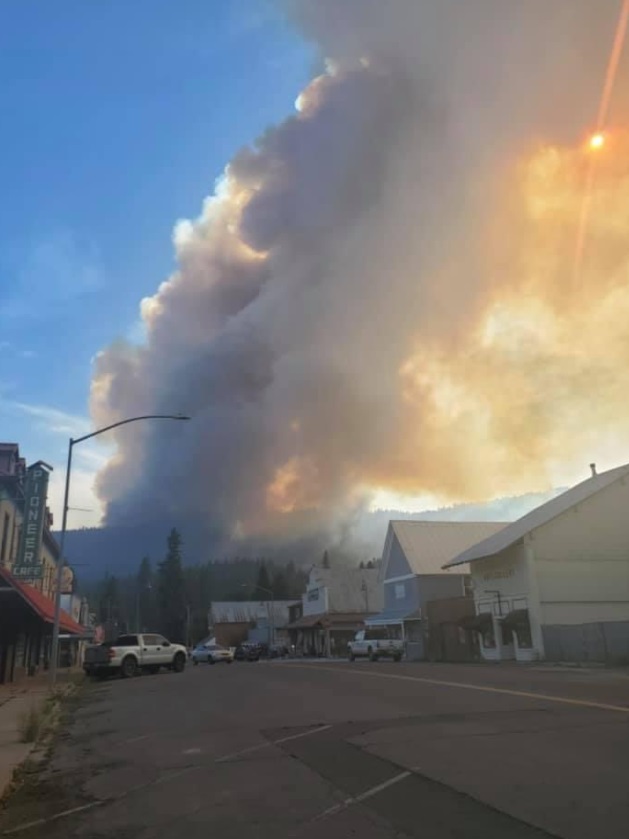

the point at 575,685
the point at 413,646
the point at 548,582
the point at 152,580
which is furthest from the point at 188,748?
the point at 152,580

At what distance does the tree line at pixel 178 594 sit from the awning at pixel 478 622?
203ft

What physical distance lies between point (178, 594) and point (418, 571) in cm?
8505

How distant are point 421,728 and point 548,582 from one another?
97.2ft

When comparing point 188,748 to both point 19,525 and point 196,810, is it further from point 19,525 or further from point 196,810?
point 19,525

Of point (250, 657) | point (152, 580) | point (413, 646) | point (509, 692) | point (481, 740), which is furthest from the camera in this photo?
point (152, 580)

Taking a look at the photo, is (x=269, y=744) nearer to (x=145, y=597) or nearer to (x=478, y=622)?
(x=478, y=622)

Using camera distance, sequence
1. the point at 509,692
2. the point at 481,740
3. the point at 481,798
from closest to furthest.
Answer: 1. the point at 481,798
2. the point at 481,740
3. the point at 509,692

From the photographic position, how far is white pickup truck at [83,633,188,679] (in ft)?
114

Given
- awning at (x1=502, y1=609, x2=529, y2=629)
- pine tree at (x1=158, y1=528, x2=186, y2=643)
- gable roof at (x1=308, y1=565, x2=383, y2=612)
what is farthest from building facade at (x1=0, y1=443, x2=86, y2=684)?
pine tree at (x1=158, y1=528, x2=186, y2=643)

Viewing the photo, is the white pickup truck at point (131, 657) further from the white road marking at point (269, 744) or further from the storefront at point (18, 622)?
the white road marking at point (269, 744)

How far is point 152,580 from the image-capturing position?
184500 millimetres

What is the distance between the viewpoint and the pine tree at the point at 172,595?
12900 centimetres

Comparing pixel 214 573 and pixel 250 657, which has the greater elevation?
pixel 214 573

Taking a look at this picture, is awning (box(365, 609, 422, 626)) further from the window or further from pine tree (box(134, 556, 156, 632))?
pine tree (box(134, 556, 156, 632))
